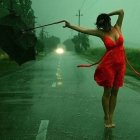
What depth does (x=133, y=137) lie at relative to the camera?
6965 mm

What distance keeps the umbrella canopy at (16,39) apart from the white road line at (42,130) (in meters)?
1.49

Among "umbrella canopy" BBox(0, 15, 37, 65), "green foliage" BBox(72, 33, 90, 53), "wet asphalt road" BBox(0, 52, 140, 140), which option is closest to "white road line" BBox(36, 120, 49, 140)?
"wet asphalt road" BBox(0, 52, 140, 140)

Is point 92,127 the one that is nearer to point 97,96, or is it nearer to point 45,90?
point 97,96

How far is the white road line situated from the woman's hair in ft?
6.58

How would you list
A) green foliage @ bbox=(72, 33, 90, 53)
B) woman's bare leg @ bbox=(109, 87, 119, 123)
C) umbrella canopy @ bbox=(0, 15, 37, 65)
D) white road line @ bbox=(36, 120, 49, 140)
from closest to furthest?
white road line @ bbox=(36, 120, 49, 140), woman's bare leg @ bbox=(109, 87, 119, 123), umbrella canopy @ bbox=(0, 15, 37, 65), green foliage @ bbox=(72, 33, 90, 53)

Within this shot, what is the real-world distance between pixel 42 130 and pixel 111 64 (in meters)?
1.64

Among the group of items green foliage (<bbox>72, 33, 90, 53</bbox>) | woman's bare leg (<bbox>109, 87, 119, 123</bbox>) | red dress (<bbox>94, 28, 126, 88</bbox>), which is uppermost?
red dress (<bbox>94, 28, 126, 88</bbox>)

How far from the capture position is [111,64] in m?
7.35

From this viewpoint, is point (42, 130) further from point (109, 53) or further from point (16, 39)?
point (16, 39)

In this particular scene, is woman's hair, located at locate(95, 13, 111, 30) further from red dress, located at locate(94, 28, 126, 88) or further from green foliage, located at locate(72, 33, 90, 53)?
green foliage, located at locate(72, 33, 90, 53)

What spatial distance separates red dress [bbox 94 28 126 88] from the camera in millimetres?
7273

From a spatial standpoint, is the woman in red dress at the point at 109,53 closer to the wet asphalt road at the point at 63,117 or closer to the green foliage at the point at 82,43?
the wet asphalt road at the point at 63,117

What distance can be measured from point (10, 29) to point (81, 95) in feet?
16.3

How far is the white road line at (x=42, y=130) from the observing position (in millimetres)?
6980
